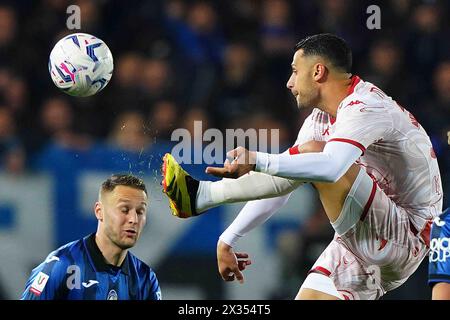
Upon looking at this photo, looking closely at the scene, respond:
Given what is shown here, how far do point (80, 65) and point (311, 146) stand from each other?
65.5 inches

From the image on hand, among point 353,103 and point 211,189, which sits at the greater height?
point 353,103

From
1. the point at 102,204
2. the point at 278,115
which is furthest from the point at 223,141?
the point at 102,204

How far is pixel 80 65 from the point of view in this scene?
18.6ft

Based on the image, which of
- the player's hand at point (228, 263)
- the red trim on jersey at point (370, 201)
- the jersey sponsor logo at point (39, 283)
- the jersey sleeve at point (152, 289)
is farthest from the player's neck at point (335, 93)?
the jersey sponsor logo at point (39, 283)

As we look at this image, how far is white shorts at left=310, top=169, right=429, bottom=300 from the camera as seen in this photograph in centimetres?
474

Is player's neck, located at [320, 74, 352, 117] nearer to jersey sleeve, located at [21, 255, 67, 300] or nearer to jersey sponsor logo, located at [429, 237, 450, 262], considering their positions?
jersey sponsor logo, located at [429, 237, 450, 262]

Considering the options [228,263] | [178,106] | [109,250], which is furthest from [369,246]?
[178,106]

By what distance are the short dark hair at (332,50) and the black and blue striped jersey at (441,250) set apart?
125 cm

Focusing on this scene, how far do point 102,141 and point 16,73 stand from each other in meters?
1.07

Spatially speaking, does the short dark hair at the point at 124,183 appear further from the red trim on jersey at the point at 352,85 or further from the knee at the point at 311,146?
the red trim on jersey at the point at 352,85

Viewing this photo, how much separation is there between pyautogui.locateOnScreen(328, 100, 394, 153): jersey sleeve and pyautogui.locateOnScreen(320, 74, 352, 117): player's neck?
17 centimetres

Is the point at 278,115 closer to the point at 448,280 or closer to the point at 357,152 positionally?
the point at 357,152

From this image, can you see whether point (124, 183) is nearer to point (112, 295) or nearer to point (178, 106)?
point (112, 295)

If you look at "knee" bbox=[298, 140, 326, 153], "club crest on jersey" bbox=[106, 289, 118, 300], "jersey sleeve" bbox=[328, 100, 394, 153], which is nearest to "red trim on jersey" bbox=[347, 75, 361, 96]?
"jersey sleeve" bbox=[328, 100, 394, 153]
